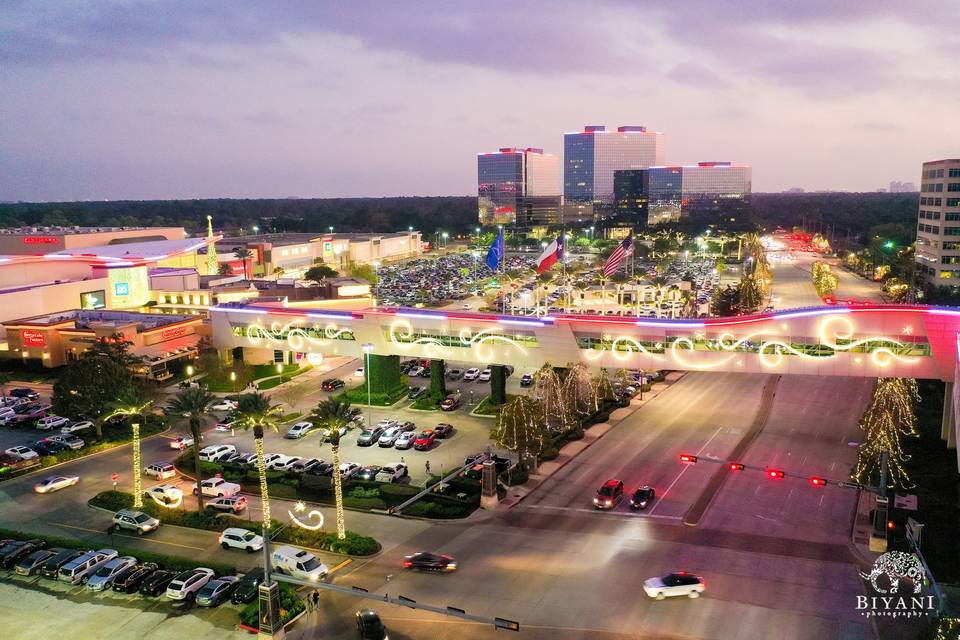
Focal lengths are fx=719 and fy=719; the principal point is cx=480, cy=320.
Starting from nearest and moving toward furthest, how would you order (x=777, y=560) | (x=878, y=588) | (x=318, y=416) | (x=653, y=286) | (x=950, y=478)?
(x=878, y=588) < (x=777, y=560) < (x=318, y=416) < (x=950, y=478) < (x=653, y=286)

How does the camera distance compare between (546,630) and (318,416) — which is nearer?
(546,630)

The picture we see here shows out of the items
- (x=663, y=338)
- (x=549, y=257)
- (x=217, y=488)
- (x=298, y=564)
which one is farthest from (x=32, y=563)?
(x=549, y=257)

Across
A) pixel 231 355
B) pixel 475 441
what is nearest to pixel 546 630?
pixel 475 441

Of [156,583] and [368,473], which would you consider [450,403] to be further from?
[156,583]

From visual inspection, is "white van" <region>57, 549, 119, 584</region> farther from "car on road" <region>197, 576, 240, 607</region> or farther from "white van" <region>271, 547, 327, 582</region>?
"white van" <region>271, 547, 327, 582</region>

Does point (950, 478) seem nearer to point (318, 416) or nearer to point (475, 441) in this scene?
point (475, 441)

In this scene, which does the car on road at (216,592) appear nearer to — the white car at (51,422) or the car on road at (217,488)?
the car on road at (217,488)
